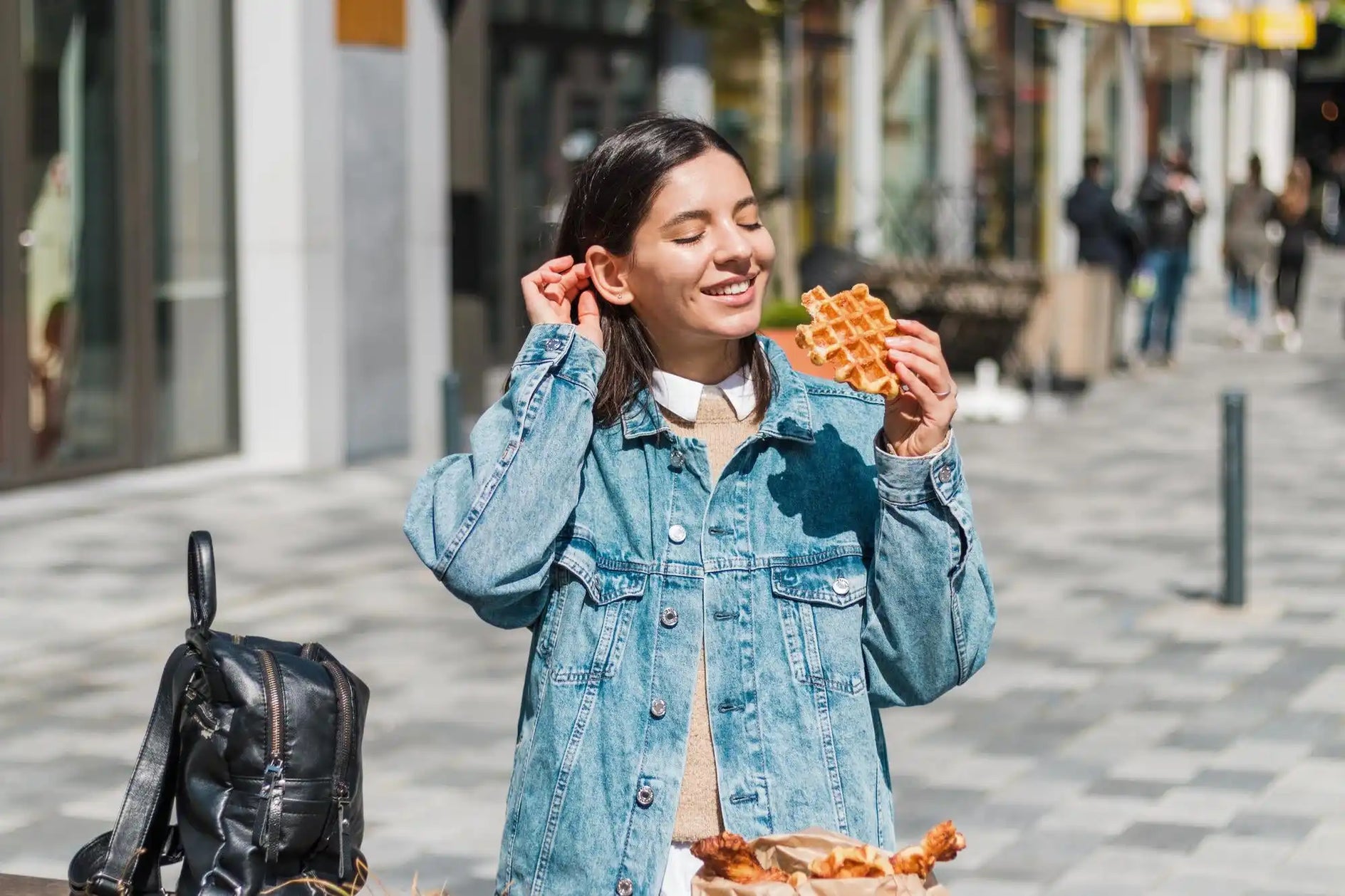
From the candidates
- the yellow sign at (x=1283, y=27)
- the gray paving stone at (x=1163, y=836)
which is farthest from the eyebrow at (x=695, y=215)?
the yellow sign at (x=1283, y=27)

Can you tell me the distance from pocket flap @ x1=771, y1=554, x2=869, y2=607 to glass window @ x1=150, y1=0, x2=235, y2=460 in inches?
404

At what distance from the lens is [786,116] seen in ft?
63.6

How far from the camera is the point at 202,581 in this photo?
2.72 meters

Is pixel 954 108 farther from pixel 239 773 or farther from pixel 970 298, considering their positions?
pixel 239 773

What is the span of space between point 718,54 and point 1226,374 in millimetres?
5359

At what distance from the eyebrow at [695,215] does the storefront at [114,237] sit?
9.30 meters

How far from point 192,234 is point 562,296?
10315mm

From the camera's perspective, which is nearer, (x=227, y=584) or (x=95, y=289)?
(x=227, y=584)

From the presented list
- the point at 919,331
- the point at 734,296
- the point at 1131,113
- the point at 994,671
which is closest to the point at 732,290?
the point at 734,296

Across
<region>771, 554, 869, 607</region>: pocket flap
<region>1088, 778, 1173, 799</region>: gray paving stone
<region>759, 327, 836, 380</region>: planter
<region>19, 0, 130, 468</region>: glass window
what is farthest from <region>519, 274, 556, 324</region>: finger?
<region>19, 0, 130, 468</region>: glass window

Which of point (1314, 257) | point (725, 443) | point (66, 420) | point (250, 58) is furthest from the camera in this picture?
point (1314, 257)

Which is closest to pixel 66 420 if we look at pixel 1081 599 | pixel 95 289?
pixel 95 289

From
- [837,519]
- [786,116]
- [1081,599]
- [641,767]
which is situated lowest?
[1081,599]

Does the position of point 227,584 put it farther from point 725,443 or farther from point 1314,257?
point 1314,257
